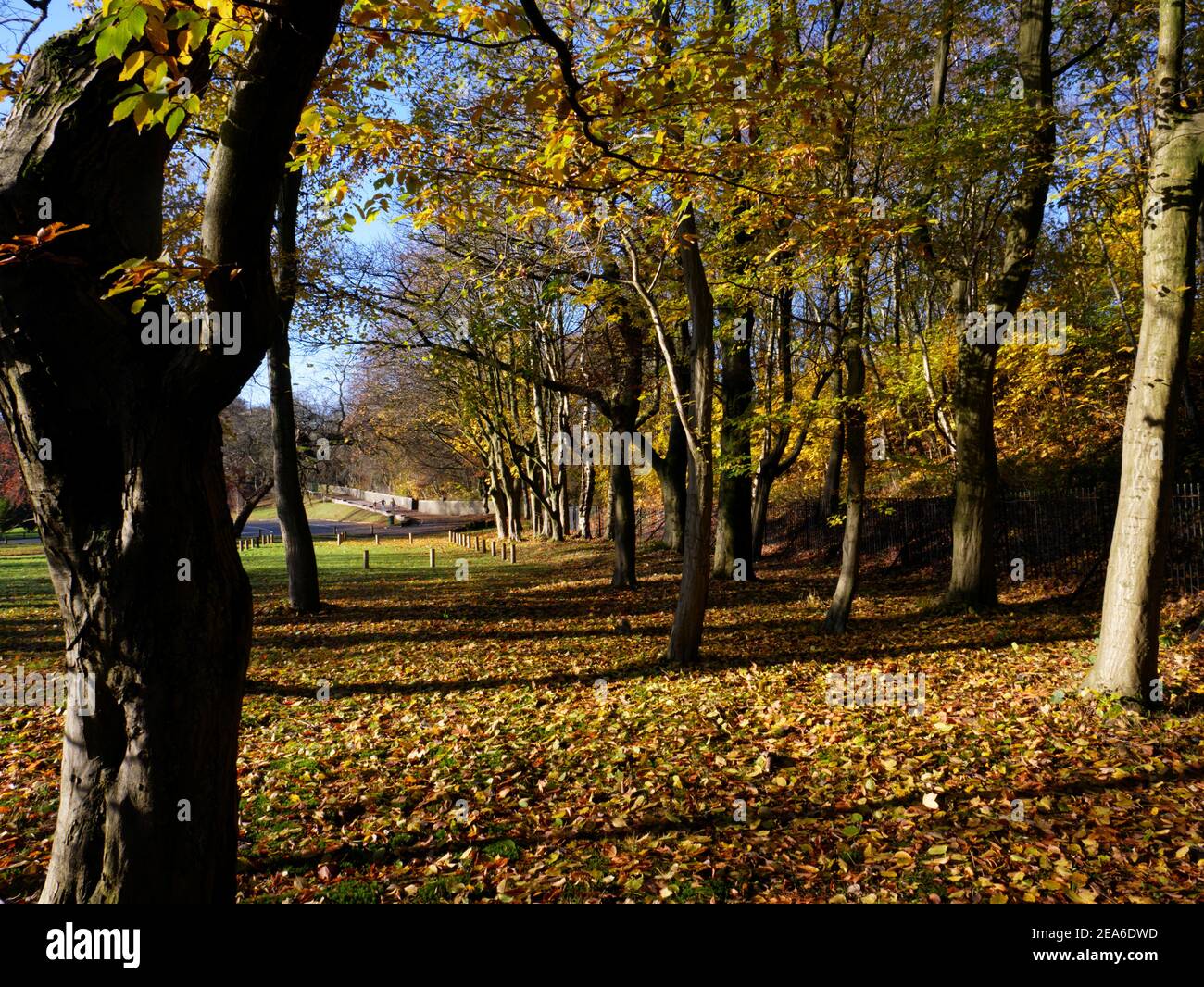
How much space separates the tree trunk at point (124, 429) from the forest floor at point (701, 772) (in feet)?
4.92

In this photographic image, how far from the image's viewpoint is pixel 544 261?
12516 mm

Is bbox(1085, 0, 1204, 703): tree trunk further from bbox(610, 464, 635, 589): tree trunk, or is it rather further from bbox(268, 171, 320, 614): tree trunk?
bbox(268, 171, 320, 614): tree trunk

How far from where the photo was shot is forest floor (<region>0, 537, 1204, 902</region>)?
4.01 m

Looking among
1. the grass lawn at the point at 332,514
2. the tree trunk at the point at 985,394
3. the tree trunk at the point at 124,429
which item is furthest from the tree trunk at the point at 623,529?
the grass lawn at the point at 332,514

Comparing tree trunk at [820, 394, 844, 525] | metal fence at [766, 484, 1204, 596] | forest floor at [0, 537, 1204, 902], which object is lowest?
forest floor at [0, 537, 1204, 902]

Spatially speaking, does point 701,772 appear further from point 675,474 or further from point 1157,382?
point 675,474

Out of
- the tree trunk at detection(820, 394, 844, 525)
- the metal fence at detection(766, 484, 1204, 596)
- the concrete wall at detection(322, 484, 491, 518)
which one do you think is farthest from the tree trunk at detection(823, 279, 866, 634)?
the concrete wall at detection(322, 484, 491, 518)

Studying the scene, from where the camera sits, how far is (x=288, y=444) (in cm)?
1292

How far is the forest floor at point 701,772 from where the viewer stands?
13.2 ft

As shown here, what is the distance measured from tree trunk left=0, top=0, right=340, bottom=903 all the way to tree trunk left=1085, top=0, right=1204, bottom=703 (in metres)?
6.59

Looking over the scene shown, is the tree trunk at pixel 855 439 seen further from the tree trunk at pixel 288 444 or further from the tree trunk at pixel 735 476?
the tree trunk at pixel 288 444

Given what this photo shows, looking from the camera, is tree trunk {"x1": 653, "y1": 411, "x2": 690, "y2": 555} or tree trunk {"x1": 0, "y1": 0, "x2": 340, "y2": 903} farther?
tree trunk {"x1": 653, "y1": 411, "x2": 690, "y2": 555}

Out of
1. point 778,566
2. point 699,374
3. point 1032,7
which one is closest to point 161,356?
point 699,374

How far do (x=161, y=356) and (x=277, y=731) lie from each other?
5.17 metres
